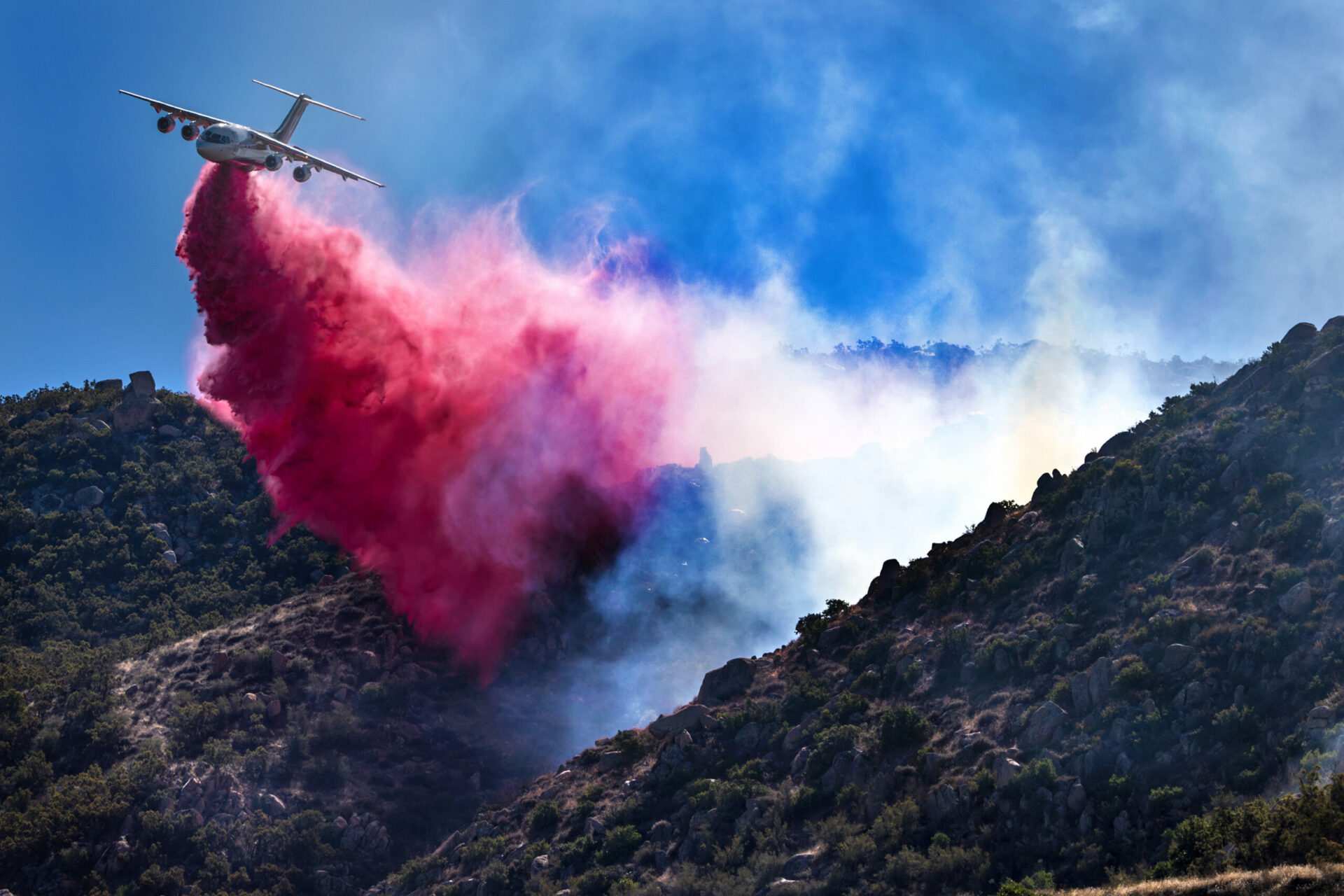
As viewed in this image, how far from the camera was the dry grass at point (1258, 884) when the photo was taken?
32094 mm

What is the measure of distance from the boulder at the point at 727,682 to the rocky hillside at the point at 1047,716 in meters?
0.13

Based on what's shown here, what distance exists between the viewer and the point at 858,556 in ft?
331

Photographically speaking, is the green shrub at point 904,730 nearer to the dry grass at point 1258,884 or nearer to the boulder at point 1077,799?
the boulder at point 1077,799

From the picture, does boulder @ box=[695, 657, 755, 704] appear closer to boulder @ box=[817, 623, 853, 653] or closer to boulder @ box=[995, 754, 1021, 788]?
boulder @ box=[817, 623, 853, 653]

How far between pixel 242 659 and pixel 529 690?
55.4ft

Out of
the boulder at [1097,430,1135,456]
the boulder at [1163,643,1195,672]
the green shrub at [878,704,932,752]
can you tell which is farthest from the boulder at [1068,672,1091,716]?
the boulder at [1097,430,1135,456]

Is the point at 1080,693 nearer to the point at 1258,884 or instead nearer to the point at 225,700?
the point at 1258,884


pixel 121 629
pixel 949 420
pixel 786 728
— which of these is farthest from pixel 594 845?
pixel 949 420

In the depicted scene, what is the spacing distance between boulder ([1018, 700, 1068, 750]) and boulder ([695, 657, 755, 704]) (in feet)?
56.3

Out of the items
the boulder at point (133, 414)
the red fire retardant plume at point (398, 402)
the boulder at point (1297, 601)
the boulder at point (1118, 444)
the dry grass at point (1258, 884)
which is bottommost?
the dry grass at point (1258, 884)

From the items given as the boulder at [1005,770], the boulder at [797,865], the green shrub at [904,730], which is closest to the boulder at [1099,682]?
the boulder at [1005,770]

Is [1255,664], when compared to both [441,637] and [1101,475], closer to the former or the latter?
[1101,475]

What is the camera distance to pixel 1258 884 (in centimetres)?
3322

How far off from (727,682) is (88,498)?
197ft
